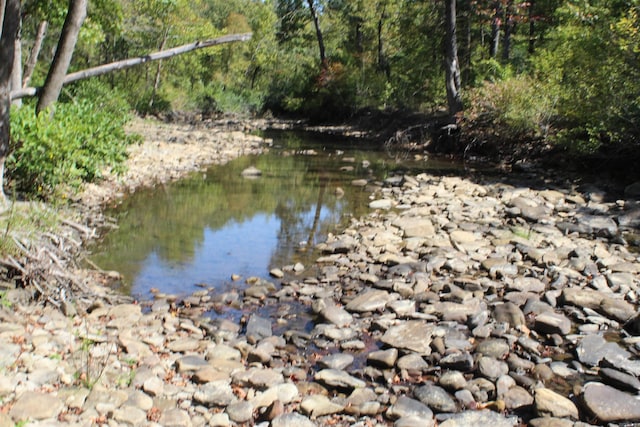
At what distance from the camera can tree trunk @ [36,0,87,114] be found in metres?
8.24

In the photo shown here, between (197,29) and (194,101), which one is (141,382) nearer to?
(197,29)

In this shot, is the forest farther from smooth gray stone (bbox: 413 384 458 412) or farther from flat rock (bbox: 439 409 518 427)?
flat rock (bbox: 439 409 518 427)

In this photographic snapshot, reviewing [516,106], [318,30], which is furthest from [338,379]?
[318,30]

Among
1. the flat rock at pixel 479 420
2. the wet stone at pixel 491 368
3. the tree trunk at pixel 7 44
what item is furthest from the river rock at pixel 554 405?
the tree trunk at pixel 7 44

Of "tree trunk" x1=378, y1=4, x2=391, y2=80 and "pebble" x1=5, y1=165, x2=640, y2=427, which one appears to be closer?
"pebble" x1=5, y1=165, x2=640, y2=427

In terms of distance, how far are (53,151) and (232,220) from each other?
3.57 meters

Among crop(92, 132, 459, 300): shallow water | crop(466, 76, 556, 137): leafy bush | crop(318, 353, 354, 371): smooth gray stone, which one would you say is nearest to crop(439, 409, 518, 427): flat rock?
crop(318, 353, 354, 371): smooth gray stone

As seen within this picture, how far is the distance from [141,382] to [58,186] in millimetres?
6462

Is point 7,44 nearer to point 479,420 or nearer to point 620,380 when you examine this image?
point 479,420

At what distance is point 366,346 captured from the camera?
586cm

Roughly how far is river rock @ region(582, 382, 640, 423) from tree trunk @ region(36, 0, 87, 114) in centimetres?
758

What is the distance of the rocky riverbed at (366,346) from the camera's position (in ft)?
14.5

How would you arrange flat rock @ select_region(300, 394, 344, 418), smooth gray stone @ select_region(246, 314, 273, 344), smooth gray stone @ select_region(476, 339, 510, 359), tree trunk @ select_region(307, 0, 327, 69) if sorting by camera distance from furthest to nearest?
tree trunk @ select_region(307, 0, 327, 69)
smooth gray stone @ select_region(246, 314, 273, 344)
smooth gray stone @ select_region(476, 339, 510, 359)
flat rock @ select_region(300, 394, 344, 418)

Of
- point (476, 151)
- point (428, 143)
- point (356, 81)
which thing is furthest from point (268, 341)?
point (356, 81)
